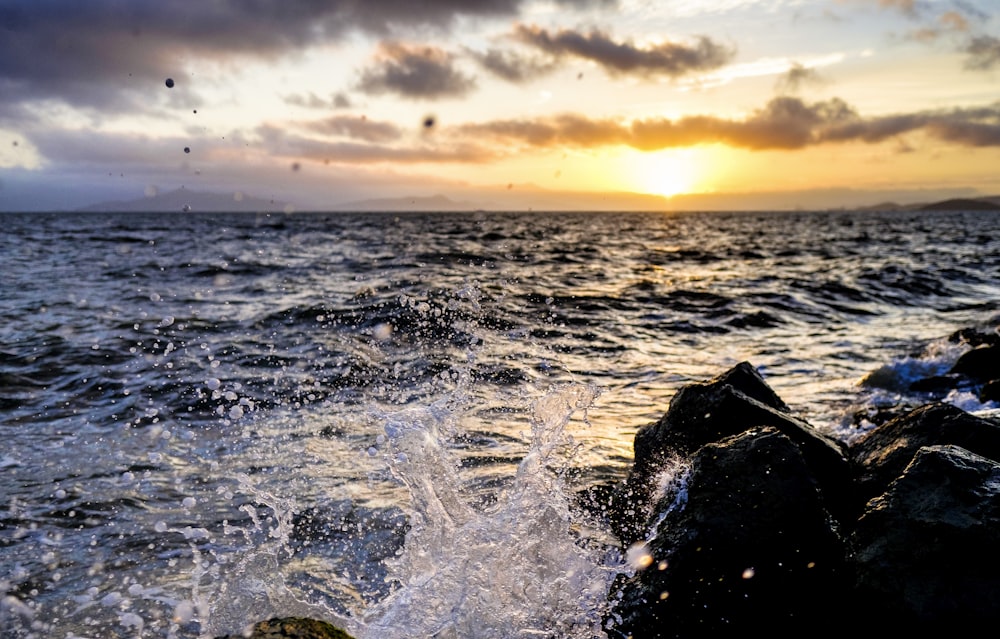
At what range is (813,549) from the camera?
3477 mm

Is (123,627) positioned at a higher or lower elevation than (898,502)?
lower

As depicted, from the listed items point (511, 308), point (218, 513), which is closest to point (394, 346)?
point (511, 308)

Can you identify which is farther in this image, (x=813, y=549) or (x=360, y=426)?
(x=360, y=426)

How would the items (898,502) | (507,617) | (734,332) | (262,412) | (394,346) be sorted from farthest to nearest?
1. (734,332)
2. (394,346)
3. (262,412)
4. (507,617)
5. (898,502)

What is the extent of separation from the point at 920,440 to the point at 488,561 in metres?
3.11

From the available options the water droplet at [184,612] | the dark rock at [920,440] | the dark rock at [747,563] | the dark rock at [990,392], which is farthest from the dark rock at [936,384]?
the water droplet at [184,612]

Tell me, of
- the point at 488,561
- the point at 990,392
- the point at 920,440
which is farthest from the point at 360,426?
the point at 990,392

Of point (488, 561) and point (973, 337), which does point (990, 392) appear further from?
point (488, 561)

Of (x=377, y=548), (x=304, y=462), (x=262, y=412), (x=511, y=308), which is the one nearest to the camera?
A: (x=377, y=548)

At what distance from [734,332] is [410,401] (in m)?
7.96

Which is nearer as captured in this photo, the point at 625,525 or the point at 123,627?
the point at 123,627

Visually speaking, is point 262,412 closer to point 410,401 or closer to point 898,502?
point 410,401

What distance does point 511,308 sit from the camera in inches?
558

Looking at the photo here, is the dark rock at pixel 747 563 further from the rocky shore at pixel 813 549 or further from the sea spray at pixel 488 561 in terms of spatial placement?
the sea spray at pixel 488 561
